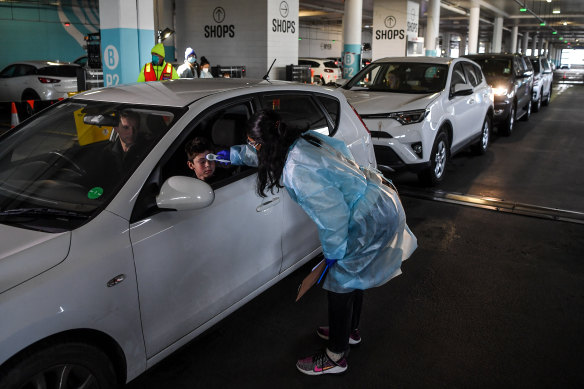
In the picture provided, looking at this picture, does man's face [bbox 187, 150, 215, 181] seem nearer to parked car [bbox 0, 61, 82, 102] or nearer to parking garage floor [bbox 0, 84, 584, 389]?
parking garage floor [bbox 0, 84, 584, 389]

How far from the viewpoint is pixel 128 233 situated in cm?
246

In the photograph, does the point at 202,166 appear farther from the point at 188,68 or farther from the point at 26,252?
the point at 188,68

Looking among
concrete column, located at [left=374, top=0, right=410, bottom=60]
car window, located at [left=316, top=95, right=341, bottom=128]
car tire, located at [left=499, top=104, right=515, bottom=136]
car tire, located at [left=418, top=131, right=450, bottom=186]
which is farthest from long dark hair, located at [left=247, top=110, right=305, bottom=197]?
concrete column, located at [left=374, top=0, right=410, bottom=60]

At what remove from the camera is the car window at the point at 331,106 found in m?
4.21

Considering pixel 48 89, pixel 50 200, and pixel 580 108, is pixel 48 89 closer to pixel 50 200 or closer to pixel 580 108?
pixel 50 200

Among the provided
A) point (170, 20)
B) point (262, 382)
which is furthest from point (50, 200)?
point (170, 20)

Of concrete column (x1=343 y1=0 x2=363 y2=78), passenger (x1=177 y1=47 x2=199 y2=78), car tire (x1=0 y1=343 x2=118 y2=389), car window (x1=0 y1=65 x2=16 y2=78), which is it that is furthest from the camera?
concrete column (x1=343 y1=0 x2=363 y2=78)

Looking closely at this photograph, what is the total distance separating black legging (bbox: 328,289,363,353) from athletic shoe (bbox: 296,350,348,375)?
0.07 metres

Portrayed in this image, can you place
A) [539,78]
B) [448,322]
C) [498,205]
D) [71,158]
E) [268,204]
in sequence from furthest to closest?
[539,78]
[498,205]
[448,322]
[268,204]
[71,158]

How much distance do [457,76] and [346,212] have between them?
21.4 feet

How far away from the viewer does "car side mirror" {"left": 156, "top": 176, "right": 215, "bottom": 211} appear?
2516 millimetres

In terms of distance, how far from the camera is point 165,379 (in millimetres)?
3066

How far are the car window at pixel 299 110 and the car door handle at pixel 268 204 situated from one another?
24.6 inches

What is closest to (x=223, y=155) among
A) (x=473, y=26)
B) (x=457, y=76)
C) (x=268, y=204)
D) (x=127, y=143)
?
(x=268, y=204)
